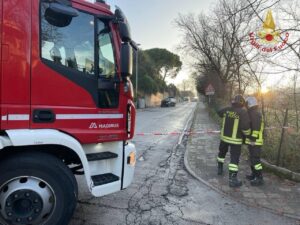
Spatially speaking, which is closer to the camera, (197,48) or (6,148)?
(6,148)

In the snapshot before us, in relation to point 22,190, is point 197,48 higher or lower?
higher

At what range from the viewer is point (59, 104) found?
4.07 meters

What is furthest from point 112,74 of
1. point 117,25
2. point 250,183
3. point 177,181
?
point 250,183

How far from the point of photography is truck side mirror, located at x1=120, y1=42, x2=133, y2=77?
4.28 m

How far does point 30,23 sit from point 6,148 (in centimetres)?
147

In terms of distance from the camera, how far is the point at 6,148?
392 cm

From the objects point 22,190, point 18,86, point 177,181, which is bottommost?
point 177,181

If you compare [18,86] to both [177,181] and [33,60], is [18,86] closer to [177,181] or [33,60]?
[33,60]

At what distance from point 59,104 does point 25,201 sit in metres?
1.18

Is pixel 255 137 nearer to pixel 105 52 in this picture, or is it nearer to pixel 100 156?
pixel 100 156

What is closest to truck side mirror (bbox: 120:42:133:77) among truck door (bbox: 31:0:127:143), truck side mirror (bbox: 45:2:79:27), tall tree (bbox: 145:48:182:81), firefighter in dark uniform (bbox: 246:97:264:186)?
truck door (bbox: 31:0:127:143)

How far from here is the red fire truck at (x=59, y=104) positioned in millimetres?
3781

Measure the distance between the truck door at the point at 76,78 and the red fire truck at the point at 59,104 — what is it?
12mm

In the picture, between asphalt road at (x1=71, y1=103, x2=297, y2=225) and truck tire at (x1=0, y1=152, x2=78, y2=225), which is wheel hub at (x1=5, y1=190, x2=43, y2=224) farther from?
asphalt road at (x1=71, y1=103, x2=297, y2=225)
